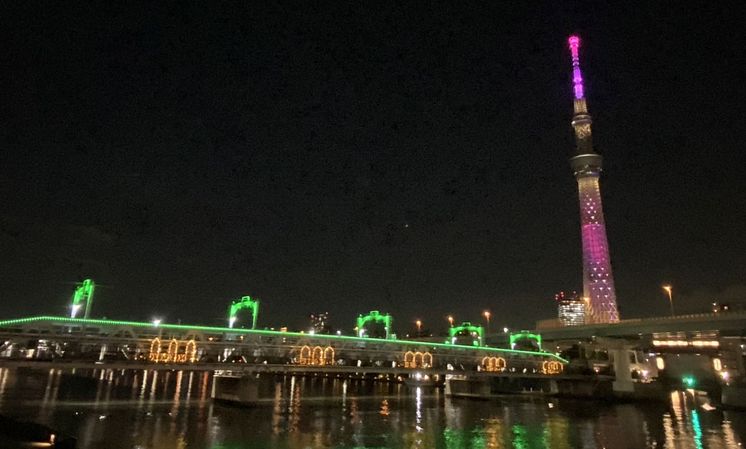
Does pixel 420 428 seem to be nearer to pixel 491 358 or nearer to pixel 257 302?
pixel 257 302

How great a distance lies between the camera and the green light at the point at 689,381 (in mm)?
138188

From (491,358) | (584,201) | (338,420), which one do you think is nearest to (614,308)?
(584,201)

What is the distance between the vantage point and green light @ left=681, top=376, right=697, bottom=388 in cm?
13819

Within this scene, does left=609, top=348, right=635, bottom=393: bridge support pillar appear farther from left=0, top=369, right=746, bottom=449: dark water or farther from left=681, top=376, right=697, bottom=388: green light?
left=681, top=376, right=697, bottom=388: green light

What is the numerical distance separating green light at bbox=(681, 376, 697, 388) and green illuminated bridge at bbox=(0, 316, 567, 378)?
59.2m

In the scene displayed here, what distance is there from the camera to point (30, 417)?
47875 mm

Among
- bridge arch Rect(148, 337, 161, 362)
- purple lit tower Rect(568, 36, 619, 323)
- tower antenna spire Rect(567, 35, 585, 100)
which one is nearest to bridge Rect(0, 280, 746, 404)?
bridge arch Rect(148, 337, 161, 362)

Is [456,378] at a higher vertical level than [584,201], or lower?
lower

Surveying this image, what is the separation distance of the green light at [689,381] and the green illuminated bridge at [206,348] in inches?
2329

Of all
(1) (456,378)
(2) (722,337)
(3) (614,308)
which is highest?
(3) (614,308)

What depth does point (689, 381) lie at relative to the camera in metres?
140

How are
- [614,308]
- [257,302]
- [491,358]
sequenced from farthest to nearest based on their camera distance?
[614,308]
[491,358]
[257,302]

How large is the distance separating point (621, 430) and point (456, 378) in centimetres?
5175

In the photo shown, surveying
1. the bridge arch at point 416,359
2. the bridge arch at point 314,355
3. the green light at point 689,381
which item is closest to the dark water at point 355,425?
the bridge arch at point 314,355
